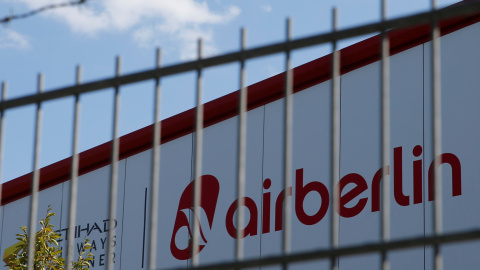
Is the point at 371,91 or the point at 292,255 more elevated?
the point at 371,91

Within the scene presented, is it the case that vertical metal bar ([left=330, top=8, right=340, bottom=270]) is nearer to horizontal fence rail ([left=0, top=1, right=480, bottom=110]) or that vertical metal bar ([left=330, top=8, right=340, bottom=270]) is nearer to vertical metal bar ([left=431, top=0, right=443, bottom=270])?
horizontal fence rail ([left=0, top=1, right=480, bottom=110])

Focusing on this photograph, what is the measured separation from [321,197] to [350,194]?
48cm

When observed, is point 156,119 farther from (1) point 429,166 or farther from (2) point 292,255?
(1) point 429,166

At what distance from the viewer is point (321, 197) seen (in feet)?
42.6

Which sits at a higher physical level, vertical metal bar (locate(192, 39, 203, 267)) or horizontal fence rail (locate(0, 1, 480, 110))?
horizontal fence rail (locate(0, 1, 480, 110))

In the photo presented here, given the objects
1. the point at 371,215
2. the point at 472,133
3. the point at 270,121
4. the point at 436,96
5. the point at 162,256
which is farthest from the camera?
the point at 162,256

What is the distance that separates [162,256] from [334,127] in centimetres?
1136

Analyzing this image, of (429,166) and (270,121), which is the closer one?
(429,166)

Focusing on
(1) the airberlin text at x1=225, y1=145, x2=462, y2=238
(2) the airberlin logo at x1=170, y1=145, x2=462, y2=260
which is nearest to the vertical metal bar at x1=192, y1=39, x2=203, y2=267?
(2) the airberlin logo at x1=170, y1=145, x2=462, y2=260

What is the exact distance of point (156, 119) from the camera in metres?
4.06

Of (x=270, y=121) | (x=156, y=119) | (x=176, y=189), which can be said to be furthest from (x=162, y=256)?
(x=156, y=119)

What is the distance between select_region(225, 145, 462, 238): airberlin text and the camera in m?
11.8

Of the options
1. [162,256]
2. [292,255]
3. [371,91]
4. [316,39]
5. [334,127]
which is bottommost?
[292,255]

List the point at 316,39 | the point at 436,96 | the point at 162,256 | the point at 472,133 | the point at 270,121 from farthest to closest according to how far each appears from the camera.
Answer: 1. the point at 162,256
2. the point at 270,121
3. the point at 472,133
4. the point at 316,39
5. the point at 436,96
